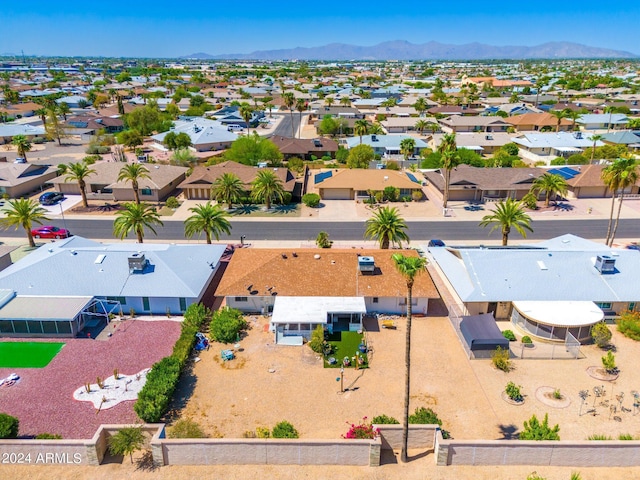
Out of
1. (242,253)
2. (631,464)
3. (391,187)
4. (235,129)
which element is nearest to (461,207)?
(391,187)

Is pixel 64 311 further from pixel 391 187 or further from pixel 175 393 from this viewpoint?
pixel 391 187

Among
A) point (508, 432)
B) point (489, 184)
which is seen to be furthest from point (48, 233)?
point (489, 184)

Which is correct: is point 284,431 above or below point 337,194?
below

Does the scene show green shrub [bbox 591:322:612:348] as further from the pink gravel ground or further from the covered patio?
the pink gravel ground

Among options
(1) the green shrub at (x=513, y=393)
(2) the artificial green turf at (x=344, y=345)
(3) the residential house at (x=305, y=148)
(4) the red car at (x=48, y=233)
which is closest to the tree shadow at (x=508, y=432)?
(1) the green shrub at (x=513, y=393)

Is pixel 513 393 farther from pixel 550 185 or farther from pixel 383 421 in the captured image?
pixel 550 185

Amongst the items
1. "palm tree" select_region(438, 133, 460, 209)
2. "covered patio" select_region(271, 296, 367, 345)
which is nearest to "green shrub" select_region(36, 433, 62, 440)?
"covered patio" select_region(271, 296, 367, 345)
